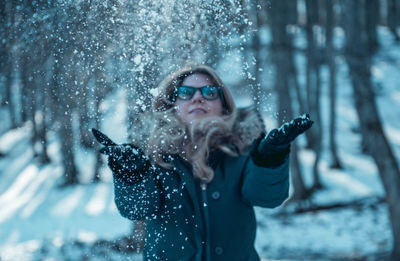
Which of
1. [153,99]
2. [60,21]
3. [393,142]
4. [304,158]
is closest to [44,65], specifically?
[60,21]

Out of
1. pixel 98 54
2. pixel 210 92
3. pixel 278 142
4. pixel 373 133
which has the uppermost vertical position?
pixel 98 54

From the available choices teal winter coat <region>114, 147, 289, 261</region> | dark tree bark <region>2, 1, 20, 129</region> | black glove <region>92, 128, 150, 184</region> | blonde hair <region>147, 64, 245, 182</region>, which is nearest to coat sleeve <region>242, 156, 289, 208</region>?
teal winter coat <region>114, 147, 289, 261</region>

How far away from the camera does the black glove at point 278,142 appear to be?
40.5 inches

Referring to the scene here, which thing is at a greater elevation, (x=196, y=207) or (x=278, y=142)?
(x=278, y=142)

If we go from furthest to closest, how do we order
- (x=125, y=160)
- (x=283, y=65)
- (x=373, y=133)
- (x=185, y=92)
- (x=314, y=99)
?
(x=314, y=99) → (x=373, y=133) → (x=283, y=65) → (x=185, y=92) → (x=125, y=160)

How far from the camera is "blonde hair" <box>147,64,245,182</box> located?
3.70 ft

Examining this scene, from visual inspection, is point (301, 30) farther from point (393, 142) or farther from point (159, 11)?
point (393, 142)

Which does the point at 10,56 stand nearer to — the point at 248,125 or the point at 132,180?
the point at 132,180

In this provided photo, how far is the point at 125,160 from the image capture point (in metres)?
1.03

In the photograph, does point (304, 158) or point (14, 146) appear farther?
point (304, 158)

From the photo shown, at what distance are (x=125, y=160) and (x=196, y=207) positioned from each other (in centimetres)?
29

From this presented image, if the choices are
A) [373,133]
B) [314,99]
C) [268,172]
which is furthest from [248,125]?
[314,99]

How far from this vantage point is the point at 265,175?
1.19 meters

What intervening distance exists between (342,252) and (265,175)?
3.44 metres
